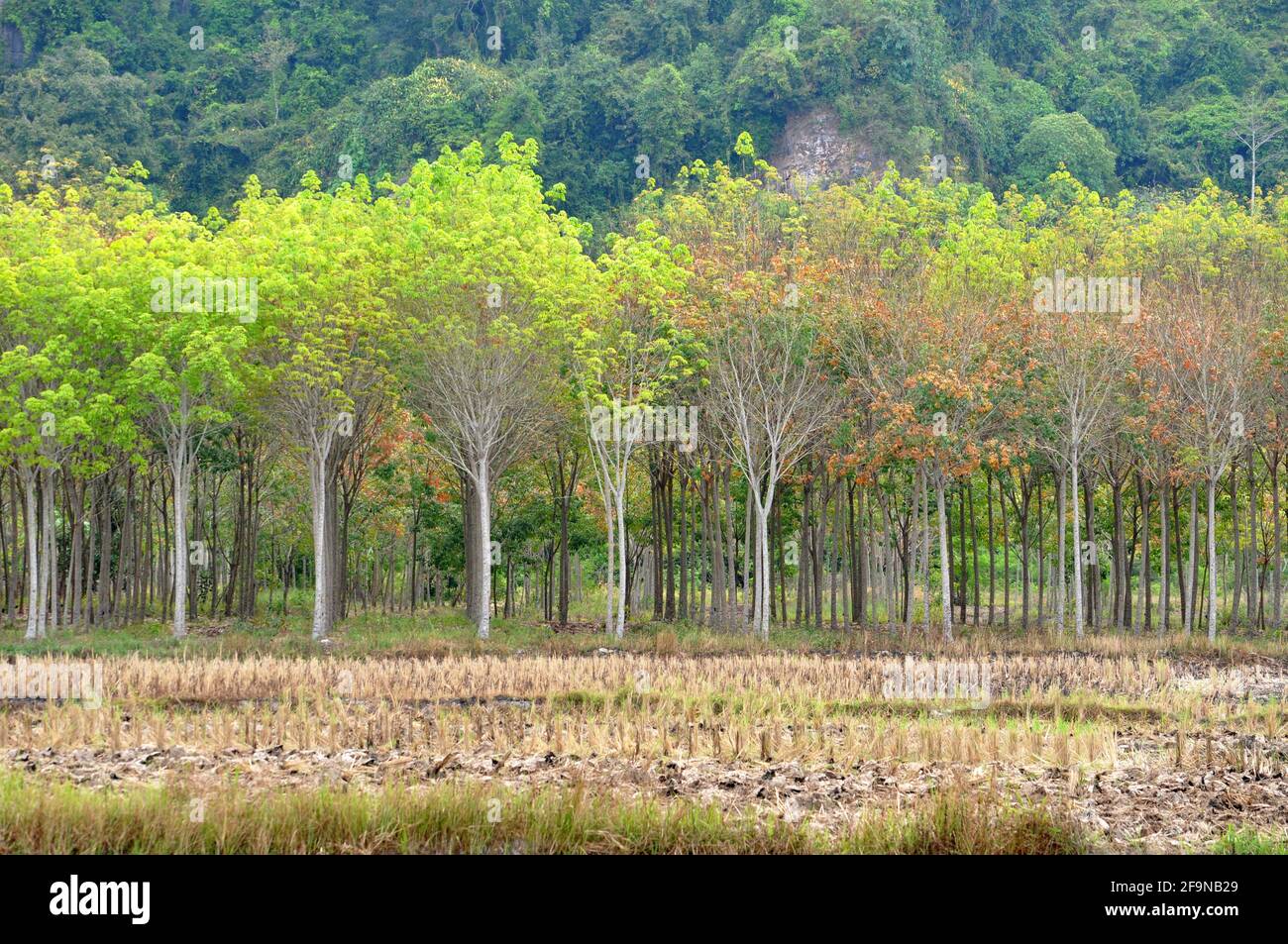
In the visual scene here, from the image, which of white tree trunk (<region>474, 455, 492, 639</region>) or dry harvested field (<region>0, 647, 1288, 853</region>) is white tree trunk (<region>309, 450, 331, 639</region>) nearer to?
white tree trunk (<region>474, 455, 492, 639</region>)

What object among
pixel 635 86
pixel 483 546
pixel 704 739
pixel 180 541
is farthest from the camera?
pixel 635 86

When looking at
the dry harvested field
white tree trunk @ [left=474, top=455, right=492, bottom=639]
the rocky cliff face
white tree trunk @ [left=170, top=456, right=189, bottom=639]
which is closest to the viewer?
the dry harvested field

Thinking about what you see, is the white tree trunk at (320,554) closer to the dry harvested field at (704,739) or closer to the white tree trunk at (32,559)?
the dry harvested field at (704,739)

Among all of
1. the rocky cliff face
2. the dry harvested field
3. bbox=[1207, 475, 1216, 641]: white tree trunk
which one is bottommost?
the dry harvested field

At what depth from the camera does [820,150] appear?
7444 cm

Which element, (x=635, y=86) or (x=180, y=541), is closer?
(x=180, y=541)

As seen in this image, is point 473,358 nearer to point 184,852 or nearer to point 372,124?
point 184,852

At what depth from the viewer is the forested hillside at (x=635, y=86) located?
72375 millimetres

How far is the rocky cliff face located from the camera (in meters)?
A: 72.9

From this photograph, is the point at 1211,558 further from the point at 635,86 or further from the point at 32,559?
the point at 635,86

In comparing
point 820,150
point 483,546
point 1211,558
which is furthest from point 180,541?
point 820,150

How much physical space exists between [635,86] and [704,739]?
6436 centimetres

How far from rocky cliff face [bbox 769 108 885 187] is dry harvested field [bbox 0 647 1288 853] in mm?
52568

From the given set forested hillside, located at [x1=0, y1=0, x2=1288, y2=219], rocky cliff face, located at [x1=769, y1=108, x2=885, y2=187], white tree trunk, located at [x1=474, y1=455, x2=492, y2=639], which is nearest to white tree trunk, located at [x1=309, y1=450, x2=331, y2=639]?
white tree trunk, located at [x1=474, y1=455, x2=492, y2=639]
